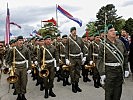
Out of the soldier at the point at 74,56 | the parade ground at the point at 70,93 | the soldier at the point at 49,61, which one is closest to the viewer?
the parade ground at the point at 70,93

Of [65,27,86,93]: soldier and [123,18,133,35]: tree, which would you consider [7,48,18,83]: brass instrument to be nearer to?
[65,27,86,93]: soldier

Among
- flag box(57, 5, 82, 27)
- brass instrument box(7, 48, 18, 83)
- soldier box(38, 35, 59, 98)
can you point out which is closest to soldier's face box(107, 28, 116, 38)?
brass instrument box(7, 48, 18, 83)

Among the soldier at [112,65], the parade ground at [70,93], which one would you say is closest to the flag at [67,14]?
the parade ground at [70,93]

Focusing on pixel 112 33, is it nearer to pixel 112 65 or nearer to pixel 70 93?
pixel 112 65

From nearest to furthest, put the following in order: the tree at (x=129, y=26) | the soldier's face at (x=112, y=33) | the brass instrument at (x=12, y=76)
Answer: the soldier's face at (x=112, y=33)
the brass instrument at (x=12, y=76)
the tree at (x=129, y=26)

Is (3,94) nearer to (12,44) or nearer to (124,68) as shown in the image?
(12,44)

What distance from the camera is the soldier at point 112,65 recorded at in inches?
287

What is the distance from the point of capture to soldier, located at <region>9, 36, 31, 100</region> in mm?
10359

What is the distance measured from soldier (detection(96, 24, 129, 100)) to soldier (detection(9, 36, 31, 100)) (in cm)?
360

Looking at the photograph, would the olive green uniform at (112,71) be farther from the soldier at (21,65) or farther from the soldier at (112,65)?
the soldier at (21,65)

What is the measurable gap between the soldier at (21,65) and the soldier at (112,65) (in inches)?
142

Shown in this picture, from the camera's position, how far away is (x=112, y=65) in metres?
7.34

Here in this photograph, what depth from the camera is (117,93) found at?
7.27m

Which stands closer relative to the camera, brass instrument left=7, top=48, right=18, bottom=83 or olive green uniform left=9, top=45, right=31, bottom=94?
brass instrument left=7, top=48, right=18, bottom=83
